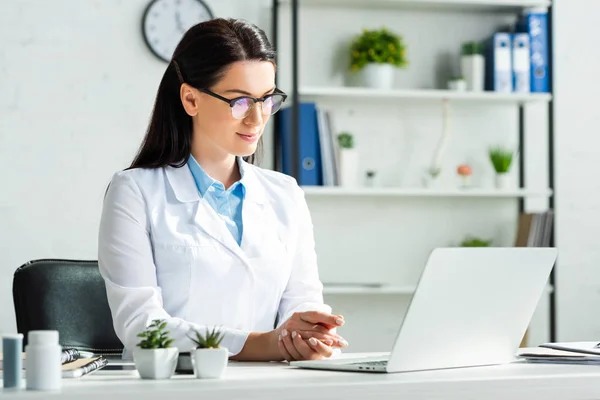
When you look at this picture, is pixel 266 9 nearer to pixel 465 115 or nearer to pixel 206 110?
pixel 465 115

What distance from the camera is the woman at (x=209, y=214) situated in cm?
181

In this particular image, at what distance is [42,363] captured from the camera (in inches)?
42.8

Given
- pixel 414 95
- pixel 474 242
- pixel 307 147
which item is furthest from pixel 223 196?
pixel 474 242

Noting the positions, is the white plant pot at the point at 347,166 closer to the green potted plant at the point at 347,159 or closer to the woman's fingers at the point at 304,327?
the green potted plant at the point at 347,159

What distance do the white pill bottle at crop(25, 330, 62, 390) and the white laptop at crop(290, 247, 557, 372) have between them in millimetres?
430

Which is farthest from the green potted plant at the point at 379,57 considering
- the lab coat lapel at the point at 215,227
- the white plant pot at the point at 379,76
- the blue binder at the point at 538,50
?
the lab coat lapel at the point at 215,227

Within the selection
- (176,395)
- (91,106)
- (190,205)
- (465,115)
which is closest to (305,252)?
(190,205)

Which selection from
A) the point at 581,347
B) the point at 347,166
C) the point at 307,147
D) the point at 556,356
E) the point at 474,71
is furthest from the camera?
the point at 474,71

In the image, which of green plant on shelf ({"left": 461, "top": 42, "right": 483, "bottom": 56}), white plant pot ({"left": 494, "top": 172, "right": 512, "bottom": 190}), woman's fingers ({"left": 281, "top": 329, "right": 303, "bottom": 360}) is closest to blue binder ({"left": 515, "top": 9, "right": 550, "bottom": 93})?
green plant on shelf ({"left": 461, "top": 42, "right": 483, "bottom": 56})

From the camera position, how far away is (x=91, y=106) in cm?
355

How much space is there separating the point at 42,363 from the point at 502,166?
2873 mm

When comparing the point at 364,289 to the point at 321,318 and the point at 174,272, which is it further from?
the point at 321,318

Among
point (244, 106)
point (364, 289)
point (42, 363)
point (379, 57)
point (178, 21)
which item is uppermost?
point (178, 21)

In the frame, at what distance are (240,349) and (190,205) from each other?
0.36m
